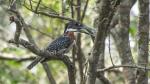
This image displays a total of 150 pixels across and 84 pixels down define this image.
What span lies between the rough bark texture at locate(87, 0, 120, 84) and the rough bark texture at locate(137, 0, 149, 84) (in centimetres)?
105

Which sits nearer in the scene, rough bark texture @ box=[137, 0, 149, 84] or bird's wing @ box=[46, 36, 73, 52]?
rough bark texture @ box=[137, 0, 149, 84]

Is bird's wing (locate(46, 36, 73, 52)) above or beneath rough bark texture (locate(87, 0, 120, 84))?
beneath

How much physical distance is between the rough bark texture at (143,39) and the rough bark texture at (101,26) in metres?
1.05

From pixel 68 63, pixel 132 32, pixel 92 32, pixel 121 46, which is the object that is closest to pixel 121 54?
pixel 121 46

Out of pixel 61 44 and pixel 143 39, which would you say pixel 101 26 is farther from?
pixel 61 44

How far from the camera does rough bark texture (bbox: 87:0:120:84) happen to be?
14.7 ft

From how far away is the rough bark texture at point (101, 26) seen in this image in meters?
4.48

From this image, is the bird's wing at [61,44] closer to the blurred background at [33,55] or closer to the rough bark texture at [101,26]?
the rough bark texture at [101,26]

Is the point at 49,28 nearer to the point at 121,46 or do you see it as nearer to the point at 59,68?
the point at 59,68

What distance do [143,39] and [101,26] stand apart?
1463 millimetres

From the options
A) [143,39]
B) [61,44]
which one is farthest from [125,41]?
[61,44]

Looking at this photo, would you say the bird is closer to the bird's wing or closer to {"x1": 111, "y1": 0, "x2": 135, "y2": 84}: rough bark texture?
the bird's wing

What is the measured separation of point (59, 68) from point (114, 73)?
4.95 ft

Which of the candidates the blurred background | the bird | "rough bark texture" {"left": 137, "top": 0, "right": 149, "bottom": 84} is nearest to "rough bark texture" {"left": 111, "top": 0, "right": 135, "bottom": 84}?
"rough bark texture" {"left": 137, "top": 0, "right": 149, "bottom": 84}
